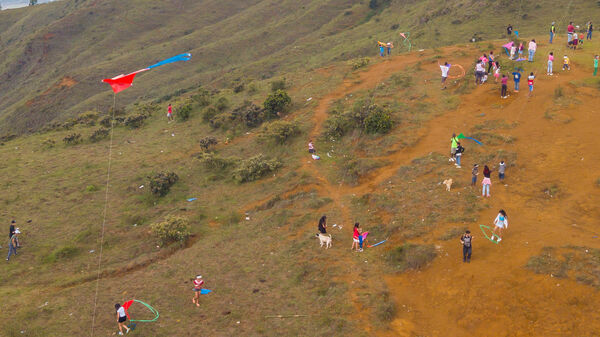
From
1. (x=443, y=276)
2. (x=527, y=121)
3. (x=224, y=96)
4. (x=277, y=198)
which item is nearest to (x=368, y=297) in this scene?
(x=443, y=276)

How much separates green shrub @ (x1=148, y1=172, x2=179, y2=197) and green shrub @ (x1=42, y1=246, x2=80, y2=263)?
6.03 metres

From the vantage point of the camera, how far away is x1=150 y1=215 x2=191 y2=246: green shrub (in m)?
21.2

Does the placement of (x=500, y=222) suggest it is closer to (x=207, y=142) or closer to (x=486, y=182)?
(x=486, y=182)

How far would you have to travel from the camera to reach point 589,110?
22594 millimetres

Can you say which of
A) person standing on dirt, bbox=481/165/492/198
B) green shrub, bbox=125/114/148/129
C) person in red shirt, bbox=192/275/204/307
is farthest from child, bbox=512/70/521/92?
green shrub, bbox=125/114/148/129

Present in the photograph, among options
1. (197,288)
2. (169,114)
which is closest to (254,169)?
(197,288)

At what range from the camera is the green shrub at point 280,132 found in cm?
2895

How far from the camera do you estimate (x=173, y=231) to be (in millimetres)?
21188

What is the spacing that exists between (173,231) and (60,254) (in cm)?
564

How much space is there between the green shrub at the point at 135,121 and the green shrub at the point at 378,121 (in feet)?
76.0

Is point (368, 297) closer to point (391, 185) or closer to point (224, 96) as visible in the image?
point (391, 185)

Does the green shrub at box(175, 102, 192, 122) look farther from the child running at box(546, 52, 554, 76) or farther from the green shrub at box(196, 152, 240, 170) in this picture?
the child running at box(546, 52, 554, 76)

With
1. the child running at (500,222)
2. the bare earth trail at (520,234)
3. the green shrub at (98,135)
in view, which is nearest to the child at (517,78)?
→ the bare earth trail at (520,234)

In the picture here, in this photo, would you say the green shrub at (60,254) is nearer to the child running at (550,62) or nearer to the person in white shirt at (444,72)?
the person in white shirt at (444,72)
